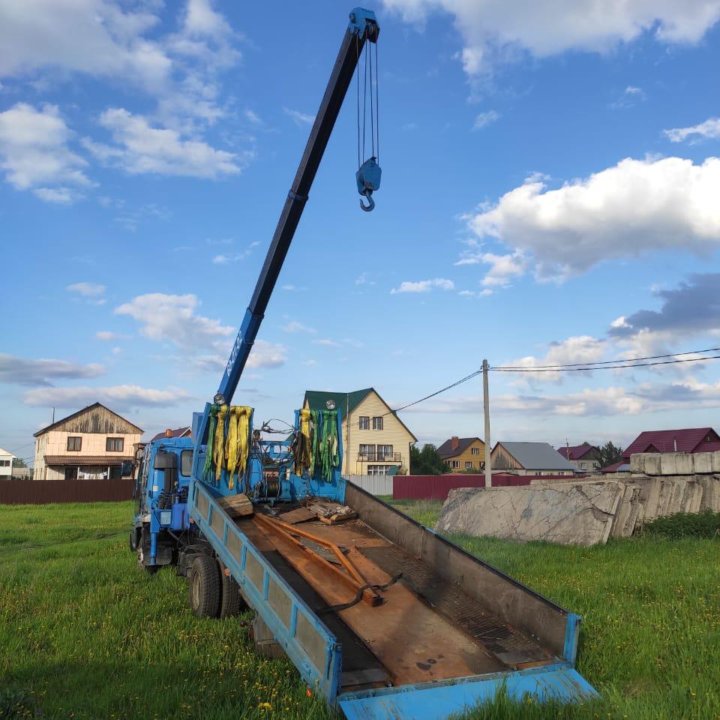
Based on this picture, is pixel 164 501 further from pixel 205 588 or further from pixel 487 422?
pixel 487 422

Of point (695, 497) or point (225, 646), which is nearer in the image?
point (225, 646)

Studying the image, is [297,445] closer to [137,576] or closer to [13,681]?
[137,576]

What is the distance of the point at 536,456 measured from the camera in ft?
240

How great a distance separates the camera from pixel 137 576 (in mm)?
11039

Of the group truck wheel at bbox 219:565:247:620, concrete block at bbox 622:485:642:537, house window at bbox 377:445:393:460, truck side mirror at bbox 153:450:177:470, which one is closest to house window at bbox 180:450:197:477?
truck side mirror at bbox 153:450:177:470

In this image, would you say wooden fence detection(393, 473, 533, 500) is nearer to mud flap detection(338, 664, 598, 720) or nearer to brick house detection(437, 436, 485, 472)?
mud flap detection(338, 664, 598, 720)

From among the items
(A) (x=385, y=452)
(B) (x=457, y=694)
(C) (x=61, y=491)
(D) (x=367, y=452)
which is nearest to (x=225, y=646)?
(B) (x=457, y=694)

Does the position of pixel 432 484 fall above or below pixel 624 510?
below

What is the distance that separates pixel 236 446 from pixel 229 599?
2454mm

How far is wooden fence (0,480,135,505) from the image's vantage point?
34500mm

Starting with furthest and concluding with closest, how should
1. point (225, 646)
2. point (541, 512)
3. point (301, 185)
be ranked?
point (541, 512) → point (301, 185) → point (225, 646)

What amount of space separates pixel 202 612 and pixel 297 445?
3011 millimetres

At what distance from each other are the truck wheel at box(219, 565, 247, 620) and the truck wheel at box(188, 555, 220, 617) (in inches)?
3.3

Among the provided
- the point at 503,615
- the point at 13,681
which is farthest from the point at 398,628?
the point at 13,681
